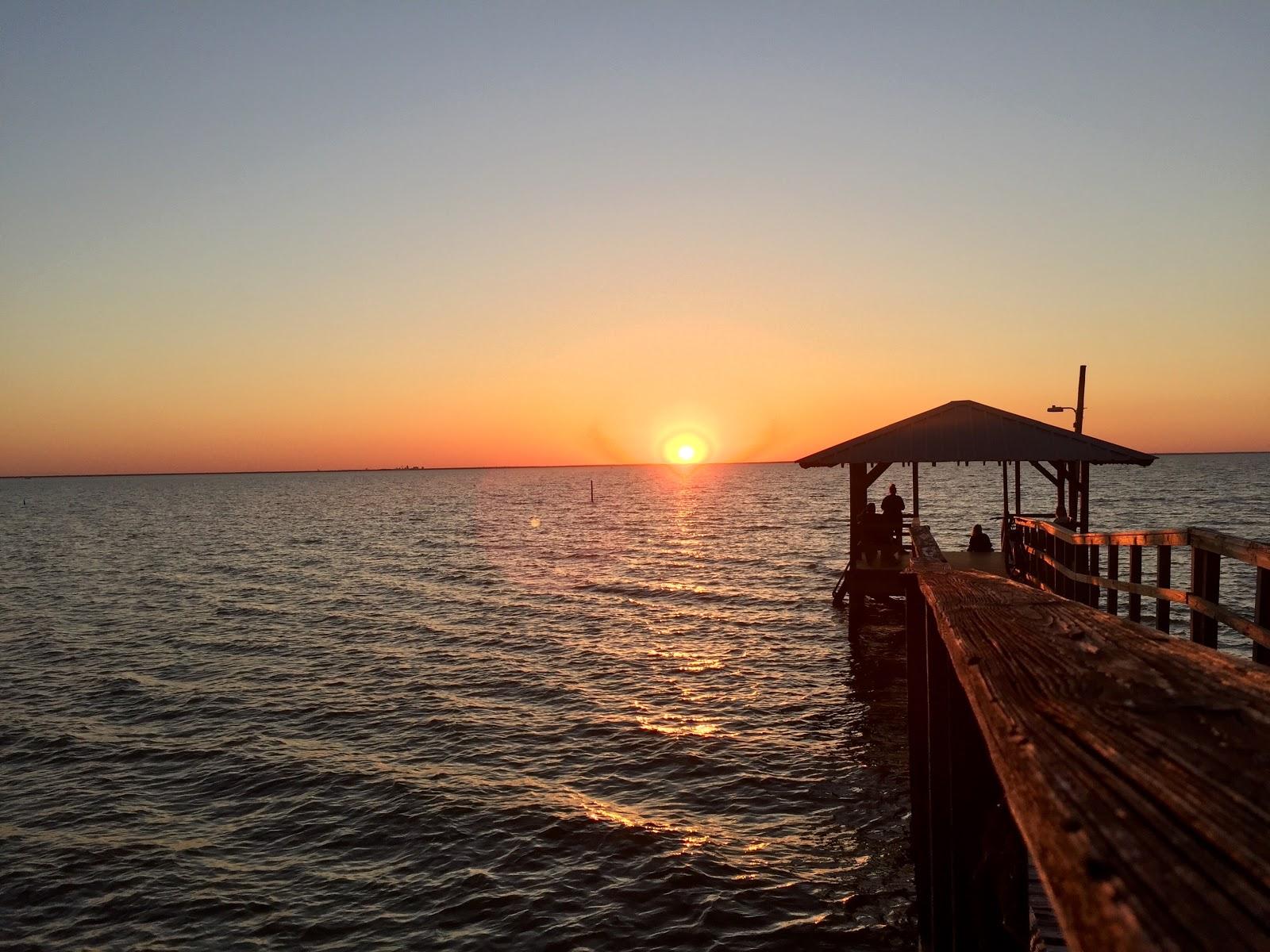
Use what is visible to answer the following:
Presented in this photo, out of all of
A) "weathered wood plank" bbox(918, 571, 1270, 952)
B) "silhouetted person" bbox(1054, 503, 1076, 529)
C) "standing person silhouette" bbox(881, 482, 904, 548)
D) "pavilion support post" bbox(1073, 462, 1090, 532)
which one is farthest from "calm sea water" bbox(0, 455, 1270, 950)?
"weathered wood plank" bbox(918, 571, 1270, 952)

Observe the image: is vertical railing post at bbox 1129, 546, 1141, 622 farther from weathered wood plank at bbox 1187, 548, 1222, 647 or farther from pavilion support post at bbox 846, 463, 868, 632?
pavilion support post at bbox 846, 463, 868, 632

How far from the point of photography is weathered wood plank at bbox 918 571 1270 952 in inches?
42.8

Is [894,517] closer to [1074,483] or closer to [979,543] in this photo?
[979,543]

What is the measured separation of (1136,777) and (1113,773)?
43 millimetres

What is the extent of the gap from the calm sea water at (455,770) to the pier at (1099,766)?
4.20 meters

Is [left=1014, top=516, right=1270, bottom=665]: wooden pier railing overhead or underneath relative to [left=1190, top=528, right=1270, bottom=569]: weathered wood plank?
underneath

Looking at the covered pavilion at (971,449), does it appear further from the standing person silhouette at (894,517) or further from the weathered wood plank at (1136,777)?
the weathered wood plank at (1136,777)

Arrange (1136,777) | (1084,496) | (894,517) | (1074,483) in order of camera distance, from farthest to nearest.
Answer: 1. (894,517)
2. (1074,483)
3. (1084,496)
4. (1136,777)

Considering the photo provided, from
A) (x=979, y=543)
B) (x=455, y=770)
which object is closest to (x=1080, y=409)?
(x=979, y=543)

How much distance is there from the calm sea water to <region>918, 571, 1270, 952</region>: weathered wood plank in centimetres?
693

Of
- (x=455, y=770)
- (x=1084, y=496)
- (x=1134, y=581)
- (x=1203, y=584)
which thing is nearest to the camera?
(x=1203, y=584)

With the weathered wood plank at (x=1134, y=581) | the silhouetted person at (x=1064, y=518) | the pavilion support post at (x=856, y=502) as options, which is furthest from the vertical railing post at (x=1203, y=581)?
the pavilion support post at (x=856, y=502)

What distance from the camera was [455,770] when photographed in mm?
12836

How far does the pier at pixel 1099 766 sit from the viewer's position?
1127 millimetres
